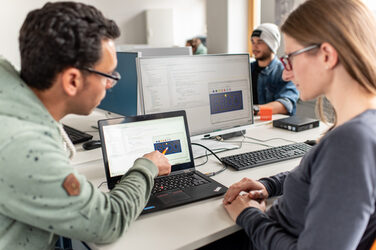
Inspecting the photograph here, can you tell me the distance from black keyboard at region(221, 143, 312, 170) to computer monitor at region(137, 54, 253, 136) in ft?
0.76

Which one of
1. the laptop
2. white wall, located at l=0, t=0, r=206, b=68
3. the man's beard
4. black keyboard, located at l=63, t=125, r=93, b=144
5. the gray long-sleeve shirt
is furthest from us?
white wall, located at l=0, t=0, r=206, b=68

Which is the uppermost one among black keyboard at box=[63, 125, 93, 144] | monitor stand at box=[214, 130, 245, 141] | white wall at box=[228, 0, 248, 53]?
white wall at box=[228, 0, 248, 53]

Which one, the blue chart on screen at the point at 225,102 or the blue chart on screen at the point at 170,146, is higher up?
the blue chart on screen at the point at 225,102

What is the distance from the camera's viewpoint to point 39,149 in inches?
27.6

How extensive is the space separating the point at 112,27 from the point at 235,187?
642 millimetres

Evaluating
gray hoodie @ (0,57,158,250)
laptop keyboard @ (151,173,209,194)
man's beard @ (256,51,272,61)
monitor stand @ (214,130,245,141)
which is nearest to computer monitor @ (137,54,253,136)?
monitor stand @ (214,130,245,141)

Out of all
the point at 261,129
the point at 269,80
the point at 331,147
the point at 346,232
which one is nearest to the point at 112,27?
the point at 331,147

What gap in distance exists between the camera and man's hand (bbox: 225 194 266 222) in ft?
3.28

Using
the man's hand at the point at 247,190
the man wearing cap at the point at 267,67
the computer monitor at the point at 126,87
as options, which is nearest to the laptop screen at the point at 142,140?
the man's hand at the point at 247,190

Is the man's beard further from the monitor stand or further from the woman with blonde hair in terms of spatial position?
the woman with blonde hair

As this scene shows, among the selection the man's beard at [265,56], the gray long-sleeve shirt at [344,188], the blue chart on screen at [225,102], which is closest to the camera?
the gray long-sleeve shirt at [344,188]

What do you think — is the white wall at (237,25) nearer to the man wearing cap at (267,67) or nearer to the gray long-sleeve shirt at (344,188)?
the man wearing cap at (267,67)

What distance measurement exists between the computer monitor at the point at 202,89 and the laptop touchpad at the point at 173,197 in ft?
1.45

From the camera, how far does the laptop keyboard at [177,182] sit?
46.6 inches
